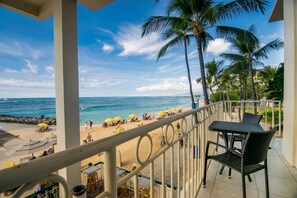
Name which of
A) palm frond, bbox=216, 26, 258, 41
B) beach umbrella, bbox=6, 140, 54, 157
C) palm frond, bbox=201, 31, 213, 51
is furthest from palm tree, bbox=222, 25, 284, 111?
beach umbrella, bbox=6, 140, 54, 157

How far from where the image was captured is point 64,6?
1.25 metres

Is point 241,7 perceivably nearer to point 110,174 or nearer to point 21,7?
point 21,7

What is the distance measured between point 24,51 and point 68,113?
2859 centimetres

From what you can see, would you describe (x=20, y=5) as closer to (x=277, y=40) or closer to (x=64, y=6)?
(x=64, y=6)

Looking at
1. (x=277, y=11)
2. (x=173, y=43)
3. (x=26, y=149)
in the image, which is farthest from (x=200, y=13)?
(x=26, y=149)

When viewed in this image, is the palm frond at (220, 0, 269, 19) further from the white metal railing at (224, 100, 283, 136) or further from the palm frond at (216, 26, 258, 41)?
the white metal railing at (224, 100, 283, 136)

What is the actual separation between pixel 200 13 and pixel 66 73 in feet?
19.6

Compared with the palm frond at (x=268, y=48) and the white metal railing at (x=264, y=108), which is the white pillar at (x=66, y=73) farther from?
the palm frond at (x=268, y=48)

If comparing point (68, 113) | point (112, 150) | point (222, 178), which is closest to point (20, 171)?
point (112, 150)

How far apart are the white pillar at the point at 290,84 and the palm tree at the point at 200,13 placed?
2.49m

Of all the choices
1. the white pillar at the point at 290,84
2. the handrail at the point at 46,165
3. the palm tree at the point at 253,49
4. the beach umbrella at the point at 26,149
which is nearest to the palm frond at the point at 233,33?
the white pillar at the point at 290,84

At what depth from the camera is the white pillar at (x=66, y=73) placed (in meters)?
1.23

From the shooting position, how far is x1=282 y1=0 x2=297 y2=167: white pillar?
2525 millimetres

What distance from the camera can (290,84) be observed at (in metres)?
2.64
